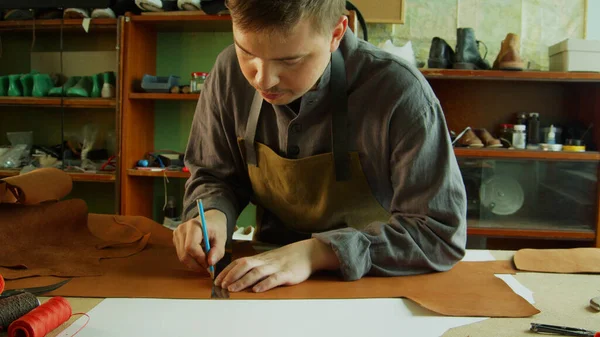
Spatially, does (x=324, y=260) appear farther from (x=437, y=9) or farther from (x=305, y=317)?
(x=437, y=9)

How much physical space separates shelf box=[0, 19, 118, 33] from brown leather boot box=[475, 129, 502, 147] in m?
2.15

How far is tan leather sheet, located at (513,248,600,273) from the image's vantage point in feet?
3.70

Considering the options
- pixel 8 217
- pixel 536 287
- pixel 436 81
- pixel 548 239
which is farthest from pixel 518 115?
pixel 8 217

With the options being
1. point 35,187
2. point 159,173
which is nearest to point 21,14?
point 159,173

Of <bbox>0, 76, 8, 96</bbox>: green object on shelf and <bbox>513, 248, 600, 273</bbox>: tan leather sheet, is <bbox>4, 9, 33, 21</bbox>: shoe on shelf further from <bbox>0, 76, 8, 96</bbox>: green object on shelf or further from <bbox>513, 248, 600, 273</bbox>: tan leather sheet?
<bbox>513, 248, 600, 273</bbox>: tan leather sheet

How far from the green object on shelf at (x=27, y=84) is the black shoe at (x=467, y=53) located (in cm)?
248

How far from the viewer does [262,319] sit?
32.8 inches

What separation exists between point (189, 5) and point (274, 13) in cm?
216

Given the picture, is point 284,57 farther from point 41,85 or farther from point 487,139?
point 41,85

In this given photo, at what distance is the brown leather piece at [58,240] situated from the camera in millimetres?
1062

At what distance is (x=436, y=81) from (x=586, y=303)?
240 cm

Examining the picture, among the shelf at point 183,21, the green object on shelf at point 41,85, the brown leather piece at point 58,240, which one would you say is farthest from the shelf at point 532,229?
the green object on shelf at point 41,85

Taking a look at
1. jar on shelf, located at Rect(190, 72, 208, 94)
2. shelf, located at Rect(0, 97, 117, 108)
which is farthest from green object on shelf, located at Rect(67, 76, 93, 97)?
jar on shelf, located at Rect(190, 72, 208, 94)

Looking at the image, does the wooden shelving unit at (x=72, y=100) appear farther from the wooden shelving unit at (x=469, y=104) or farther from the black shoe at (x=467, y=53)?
the black shoe at (x=467, y=53)
